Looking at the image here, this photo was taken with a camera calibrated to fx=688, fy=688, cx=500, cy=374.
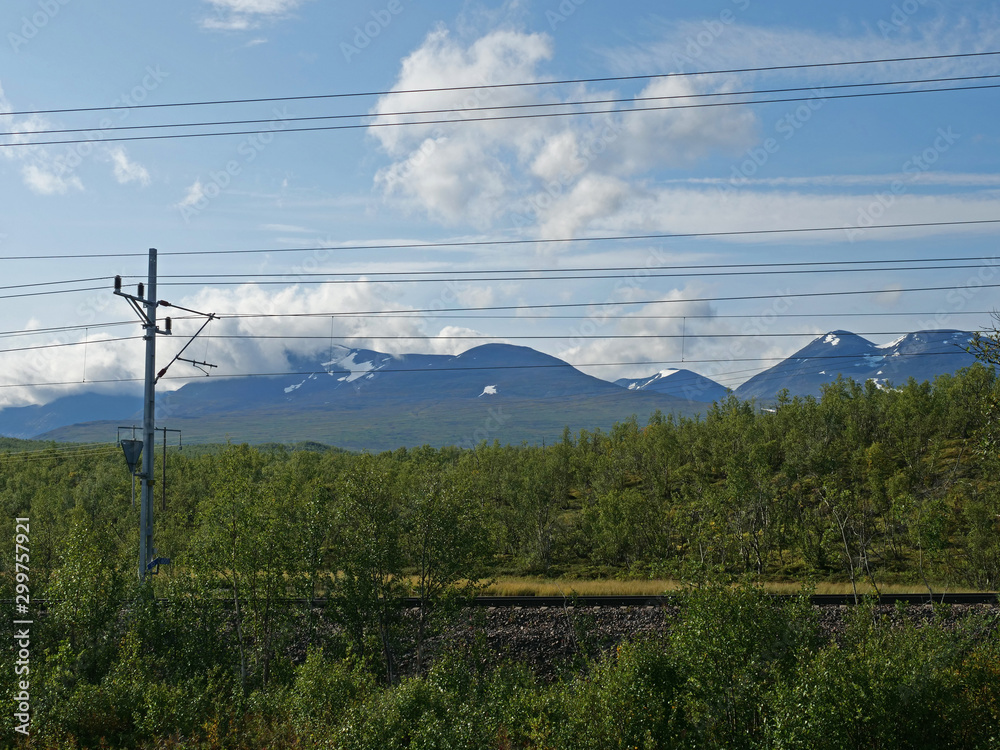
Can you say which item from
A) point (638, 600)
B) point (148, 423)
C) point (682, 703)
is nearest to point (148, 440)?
point (148, 423)

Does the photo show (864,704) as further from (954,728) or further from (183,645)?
(183,645)

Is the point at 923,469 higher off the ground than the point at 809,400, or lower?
lower

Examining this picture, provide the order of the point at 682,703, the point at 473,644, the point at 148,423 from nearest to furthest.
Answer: the point at 682,703, the point at 148,423, the point at 473,644

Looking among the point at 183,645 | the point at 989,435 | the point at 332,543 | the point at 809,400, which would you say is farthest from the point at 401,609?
the point at 809,400

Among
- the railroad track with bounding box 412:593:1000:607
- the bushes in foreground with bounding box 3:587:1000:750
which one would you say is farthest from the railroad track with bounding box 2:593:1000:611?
the bushes in foreground with bounding box 3:587:1000:750

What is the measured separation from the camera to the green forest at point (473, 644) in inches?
666

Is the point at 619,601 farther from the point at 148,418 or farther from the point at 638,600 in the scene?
the point at 148,418

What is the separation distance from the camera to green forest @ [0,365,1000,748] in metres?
16.9

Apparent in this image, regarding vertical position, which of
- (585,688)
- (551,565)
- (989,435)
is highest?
(989,435)

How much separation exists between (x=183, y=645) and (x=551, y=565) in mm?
34973

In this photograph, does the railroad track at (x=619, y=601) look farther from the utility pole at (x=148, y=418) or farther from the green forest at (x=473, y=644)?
the utility pole at (x=148, y=418)

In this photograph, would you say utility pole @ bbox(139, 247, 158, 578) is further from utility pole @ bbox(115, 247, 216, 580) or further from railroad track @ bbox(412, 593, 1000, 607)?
railroad track @ bbox(412, 593, 1000, 607)

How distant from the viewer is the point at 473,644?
97.3 feet

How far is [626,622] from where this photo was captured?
3017cm
